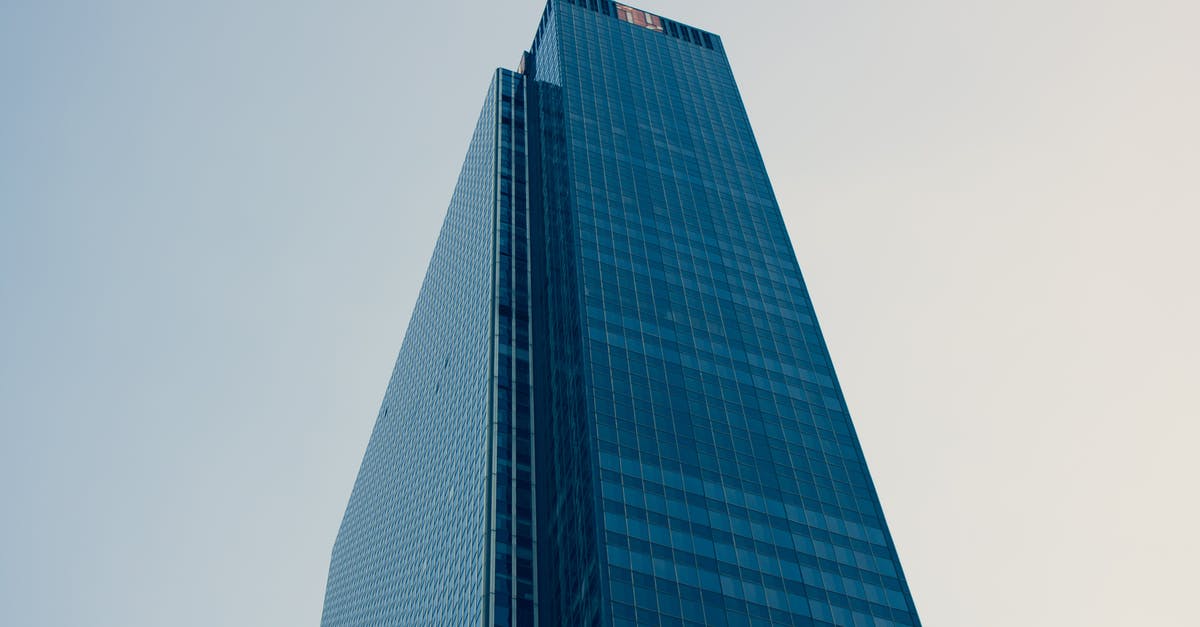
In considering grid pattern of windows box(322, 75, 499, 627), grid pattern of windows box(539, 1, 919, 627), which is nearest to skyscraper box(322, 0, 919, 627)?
grid pattern of windows box(539, 1, 919, 627)

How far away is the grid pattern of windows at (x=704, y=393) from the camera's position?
84.3 meters

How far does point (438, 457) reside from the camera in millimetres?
129250

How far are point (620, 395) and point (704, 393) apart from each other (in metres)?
8.45

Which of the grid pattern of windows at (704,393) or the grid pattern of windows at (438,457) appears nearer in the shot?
the grid pattern of windows at (704,393)

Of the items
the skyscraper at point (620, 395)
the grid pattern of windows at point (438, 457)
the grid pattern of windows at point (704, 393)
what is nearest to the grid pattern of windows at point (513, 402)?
the skyscraper at point (620, 395)

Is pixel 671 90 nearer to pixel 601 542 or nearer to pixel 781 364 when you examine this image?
pixel 781 364

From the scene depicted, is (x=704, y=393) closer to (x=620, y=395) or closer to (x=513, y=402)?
(x=620, y=395)

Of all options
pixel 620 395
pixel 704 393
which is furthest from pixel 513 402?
A: pixel 704 393

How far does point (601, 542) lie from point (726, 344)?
3188 centimetres

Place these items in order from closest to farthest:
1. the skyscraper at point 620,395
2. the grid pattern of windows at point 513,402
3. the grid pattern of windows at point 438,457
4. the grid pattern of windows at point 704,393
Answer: the grid pattern of windows at point 704,393
the skyscraper at point 620,395
the grid pattern of windows at point 513,402
the grid pattern of windows at point 438,457

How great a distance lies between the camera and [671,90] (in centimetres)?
15538

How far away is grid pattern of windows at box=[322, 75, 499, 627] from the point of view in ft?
347

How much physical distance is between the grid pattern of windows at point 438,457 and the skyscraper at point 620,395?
1.97 ft

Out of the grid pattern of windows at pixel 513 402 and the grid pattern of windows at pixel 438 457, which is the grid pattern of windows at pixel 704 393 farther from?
the grid pattern of windows at pixel 438 457
